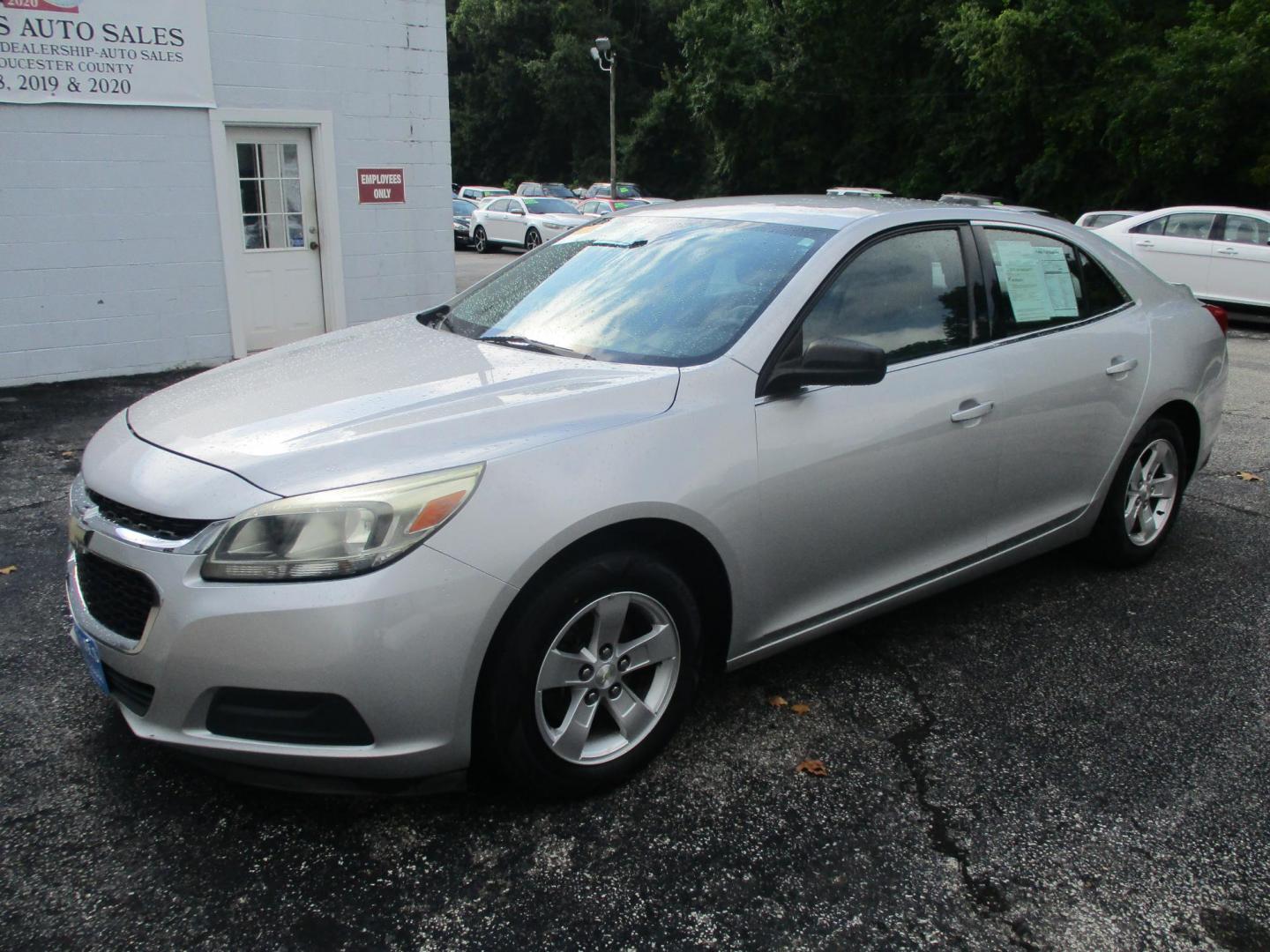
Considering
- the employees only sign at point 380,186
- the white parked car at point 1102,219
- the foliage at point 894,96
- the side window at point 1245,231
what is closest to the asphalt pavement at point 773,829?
the employees only sign at point 380,186

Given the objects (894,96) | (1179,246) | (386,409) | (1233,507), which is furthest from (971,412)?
(894,96)

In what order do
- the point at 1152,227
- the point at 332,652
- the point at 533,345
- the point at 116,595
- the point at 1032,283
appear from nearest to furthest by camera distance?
the point at 332,652 < the point at 116,595 < the point at 533,345 < the point at 1032,283 < the point at 1152,227

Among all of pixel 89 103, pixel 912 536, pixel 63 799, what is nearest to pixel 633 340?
pixel 912 536

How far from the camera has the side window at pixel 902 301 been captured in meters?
3.37

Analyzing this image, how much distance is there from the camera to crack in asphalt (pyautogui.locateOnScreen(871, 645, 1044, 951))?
2.48 m

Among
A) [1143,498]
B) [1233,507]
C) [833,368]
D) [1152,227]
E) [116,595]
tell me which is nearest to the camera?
[116,595]

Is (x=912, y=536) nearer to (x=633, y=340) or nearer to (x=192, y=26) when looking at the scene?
(x=633, y=340)

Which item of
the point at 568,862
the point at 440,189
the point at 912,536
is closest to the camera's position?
the point at 568,862

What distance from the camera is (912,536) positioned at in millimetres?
3518

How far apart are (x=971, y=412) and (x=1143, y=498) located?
4.88 feet

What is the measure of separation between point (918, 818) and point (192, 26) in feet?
29.0

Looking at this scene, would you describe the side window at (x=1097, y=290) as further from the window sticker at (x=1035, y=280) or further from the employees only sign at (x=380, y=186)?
the employees only sign at (x=380, y=186)

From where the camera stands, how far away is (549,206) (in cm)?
2728

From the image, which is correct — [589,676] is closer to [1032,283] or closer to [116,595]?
[116,595]
